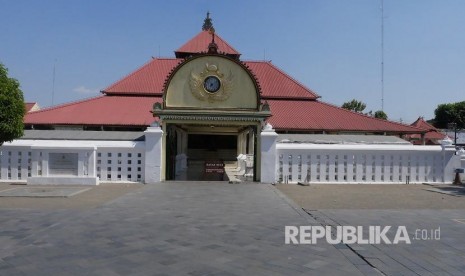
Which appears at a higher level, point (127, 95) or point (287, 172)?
point (127, 95)

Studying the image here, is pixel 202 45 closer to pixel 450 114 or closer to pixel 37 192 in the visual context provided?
pixel 37 192

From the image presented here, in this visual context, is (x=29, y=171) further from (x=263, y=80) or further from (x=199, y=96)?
(x=263, y=80)

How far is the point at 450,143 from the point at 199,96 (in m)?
10.5

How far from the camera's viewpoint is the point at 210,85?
16703mm

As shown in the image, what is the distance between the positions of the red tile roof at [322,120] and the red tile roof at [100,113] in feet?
22.1

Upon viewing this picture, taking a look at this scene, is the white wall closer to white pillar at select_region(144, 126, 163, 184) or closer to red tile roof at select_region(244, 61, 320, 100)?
white pillar at select_region(144, 126, 163, 184)

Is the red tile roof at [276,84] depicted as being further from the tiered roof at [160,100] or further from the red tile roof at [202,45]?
the red tile roof at [202,45]

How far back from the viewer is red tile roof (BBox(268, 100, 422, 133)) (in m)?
20.5

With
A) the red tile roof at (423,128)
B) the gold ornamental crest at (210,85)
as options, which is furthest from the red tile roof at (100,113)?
the red tile roof at (423,128)

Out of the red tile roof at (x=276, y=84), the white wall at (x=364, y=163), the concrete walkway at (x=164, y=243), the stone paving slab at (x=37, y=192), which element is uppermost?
the red tile roof at (x=276, y=84)

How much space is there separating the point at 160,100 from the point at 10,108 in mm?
9993

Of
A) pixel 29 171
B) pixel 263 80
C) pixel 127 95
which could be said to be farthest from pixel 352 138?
pixel 29 171

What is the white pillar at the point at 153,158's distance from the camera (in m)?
15.8

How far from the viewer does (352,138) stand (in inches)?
769
